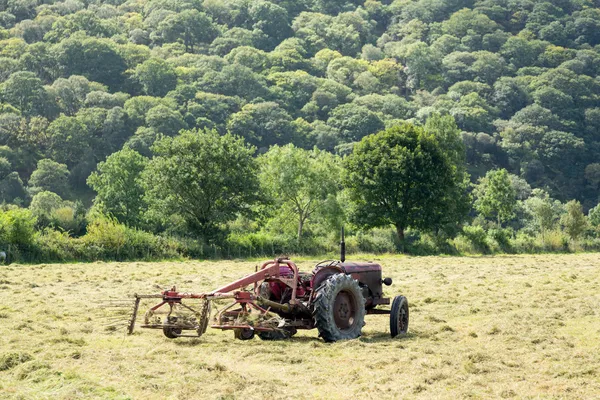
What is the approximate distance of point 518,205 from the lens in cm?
11431

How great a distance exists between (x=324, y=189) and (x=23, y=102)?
96641mm

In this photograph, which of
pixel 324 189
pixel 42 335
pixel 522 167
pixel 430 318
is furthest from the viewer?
pixel 522 167

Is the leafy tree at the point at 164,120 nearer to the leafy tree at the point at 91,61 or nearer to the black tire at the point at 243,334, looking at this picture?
the leafy tree at the point at 91,61

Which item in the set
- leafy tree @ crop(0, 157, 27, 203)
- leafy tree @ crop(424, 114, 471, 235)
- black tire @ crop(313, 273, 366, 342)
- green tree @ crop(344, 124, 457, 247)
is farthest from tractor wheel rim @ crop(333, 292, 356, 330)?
leafy tree @ crop(0, 157, 27, 203)

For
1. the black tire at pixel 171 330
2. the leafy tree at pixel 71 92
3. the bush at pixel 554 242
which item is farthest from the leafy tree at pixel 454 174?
the leafy tree at pixel 71 92

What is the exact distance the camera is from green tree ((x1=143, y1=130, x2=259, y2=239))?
51375 millimetres

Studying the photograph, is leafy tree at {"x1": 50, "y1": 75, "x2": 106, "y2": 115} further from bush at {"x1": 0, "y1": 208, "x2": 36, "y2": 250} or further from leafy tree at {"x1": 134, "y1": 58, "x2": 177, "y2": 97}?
bush at {"x1": 0, "y1": 208, "x2": 36, "y2": 250}

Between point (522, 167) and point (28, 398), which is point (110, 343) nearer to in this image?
point (28, 398)

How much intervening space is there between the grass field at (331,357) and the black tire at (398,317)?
357 millimetres

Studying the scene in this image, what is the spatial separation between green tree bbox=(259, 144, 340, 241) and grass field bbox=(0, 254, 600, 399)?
38.2 m

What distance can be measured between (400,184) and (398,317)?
4302 cm

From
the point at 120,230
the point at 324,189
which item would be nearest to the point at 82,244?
the point at 120,230

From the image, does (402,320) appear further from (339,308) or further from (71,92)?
(71,92)

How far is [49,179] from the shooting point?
11375 centimetres
